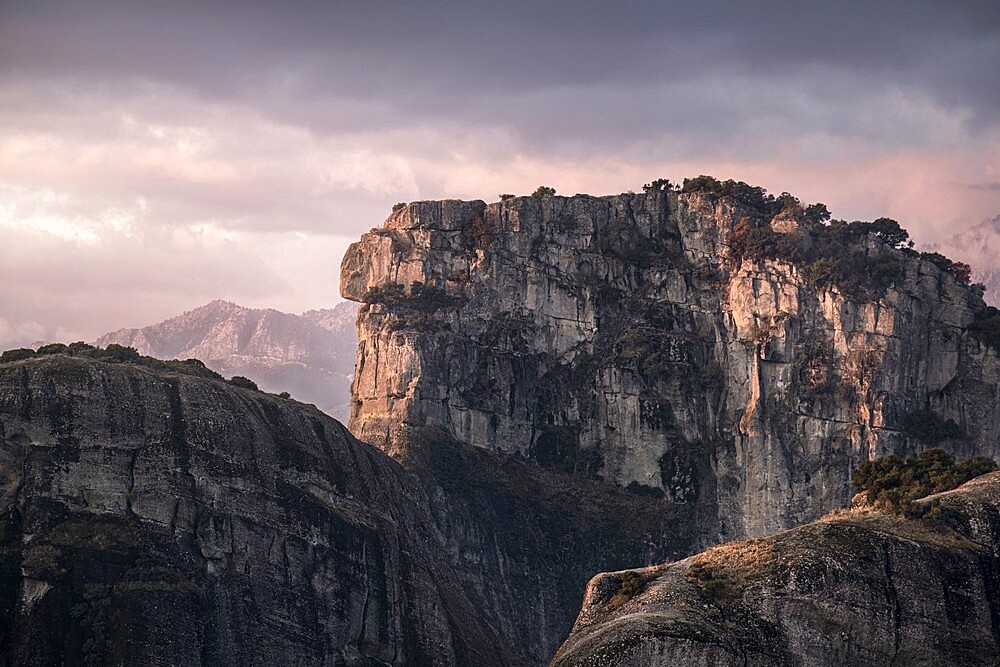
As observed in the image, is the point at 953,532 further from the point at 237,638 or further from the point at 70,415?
the point at 70,415

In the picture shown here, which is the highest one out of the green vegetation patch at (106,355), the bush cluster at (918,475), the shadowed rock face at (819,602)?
the green vegetation patch at (106,355)

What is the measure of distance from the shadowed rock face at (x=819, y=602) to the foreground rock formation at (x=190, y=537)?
43.6 m

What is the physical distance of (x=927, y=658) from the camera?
419ft

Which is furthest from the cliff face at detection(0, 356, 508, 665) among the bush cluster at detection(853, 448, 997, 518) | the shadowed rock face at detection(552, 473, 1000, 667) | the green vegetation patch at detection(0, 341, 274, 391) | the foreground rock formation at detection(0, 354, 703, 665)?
the shadowed rock face at detection(552, 473, 1000, 667)

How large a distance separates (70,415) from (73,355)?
13.3m

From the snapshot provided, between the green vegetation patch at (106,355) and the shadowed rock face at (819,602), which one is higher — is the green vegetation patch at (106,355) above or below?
above

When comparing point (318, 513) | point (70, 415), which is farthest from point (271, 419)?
point (70, 415)

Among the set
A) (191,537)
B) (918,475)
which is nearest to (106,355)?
(191,537)

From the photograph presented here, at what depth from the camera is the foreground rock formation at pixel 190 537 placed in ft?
519

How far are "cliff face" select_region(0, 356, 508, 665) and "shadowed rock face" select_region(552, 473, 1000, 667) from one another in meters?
43.9

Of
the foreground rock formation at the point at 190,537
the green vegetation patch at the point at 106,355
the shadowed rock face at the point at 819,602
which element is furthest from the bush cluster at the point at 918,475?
the green vegetation patch at the point at 106,355

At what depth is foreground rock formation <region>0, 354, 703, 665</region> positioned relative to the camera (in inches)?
6225

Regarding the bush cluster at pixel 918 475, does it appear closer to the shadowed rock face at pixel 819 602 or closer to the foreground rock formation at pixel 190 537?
the shadowed rock face at pixel 819 602

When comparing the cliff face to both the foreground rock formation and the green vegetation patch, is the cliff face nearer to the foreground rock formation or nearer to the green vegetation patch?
the foreground rock formation
